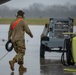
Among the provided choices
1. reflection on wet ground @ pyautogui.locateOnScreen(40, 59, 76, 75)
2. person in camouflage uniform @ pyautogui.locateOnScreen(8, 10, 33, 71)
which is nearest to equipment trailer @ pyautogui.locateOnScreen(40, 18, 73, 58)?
reflection on wet ground @ pyautogui.locateOnScreen(40, 59, 76, 75)

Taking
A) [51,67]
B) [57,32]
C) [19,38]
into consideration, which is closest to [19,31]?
[19,38]

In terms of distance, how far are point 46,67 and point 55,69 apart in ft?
2.39

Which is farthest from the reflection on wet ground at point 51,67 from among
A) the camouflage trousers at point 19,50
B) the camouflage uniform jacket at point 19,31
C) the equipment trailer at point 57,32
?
the equipment trailer at point 57,32

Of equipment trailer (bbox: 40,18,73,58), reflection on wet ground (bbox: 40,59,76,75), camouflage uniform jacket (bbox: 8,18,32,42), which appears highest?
camouflage uniform jacket (bbox: 8,18,32,42)

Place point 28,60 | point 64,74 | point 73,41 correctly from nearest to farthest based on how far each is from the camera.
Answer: point 73,41, point 64,74, point 28,60

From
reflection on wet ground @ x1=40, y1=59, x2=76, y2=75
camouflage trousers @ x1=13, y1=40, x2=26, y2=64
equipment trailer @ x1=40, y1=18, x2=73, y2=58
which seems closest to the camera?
reflection on wet ground @ x1=40, y1=59, x2=76, y2=75

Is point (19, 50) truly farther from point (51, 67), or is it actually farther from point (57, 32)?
point (57, 32)

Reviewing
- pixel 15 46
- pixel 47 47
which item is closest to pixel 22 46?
pixel 15 46

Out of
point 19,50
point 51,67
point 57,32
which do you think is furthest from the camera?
point 57,32

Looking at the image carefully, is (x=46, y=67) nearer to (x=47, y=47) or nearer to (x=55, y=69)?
(x=55, y=69)

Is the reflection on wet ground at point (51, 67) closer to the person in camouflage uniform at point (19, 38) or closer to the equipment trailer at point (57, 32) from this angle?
the person in camouflage uniform at point (19, 38)

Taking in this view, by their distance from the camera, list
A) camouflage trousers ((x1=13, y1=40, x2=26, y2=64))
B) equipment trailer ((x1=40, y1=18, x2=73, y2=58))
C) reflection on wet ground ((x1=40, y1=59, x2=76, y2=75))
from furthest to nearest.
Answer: equipment trailer ((x1=40, y1=18, x2=73, y2=58)) < camouflage trousers ((x1=13, y1=40, x2=26, y2=64)) < reflection on wet ground ((x1=40, y1=59, x2=76, y2=75))

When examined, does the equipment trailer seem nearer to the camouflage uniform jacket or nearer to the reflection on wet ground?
the reflection on wet ground

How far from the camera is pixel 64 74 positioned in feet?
44.3
